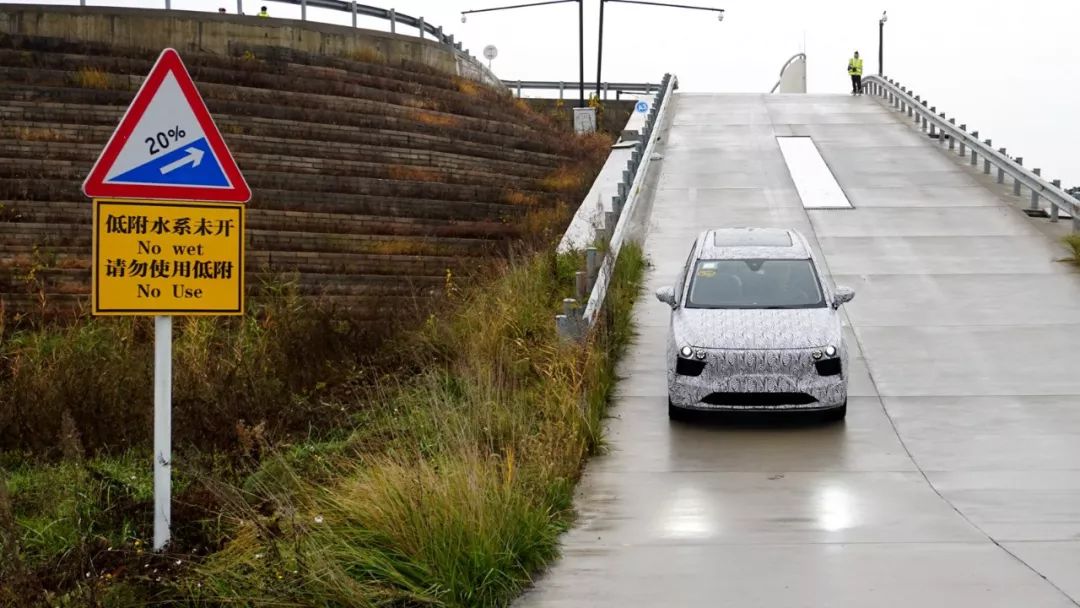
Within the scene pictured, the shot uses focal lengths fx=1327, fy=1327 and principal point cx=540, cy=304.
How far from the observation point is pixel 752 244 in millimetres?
14211

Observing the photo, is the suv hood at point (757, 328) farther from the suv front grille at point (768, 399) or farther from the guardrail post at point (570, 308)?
the guardrail post at point (570, 308)

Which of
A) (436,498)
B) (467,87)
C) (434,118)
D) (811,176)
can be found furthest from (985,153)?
(436,498)

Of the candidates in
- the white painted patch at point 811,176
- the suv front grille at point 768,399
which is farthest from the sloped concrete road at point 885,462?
the white painted patch at point 811,176

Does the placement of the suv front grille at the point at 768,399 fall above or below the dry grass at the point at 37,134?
below

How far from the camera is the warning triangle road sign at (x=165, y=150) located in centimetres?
689

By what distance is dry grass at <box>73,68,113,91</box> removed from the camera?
3002 cm

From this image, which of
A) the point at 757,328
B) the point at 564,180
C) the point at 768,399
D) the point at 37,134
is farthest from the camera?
the point at 564,180

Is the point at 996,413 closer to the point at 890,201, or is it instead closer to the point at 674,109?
the point at 890,201

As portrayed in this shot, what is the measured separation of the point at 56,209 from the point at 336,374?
13.5 metres

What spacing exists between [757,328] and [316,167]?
1837 centimetres

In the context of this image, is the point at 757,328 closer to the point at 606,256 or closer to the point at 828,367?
the point at 828,367

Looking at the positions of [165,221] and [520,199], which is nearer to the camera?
[165,221]

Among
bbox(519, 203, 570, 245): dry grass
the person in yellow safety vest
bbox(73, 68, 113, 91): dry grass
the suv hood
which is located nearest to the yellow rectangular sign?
the suv hood

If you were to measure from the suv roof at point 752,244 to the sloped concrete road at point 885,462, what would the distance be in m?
1.44
